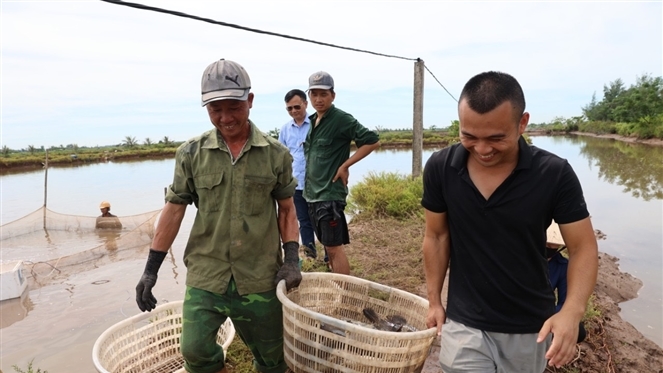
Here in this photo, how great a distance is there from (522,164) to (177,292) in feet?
16.5

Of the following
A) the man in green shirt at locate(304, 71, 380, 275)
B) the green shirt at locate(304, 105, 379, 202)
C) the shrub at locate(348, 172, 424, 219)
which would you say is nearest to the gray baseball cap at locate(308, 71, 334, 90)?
the man in green shirt at locate(304, 71, 380, 275)

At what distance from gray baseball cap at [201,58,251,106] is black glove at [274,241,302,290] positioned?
2.59 feet

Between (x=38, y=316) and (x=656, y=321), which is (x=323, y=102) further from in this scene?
(x=38, y=316)

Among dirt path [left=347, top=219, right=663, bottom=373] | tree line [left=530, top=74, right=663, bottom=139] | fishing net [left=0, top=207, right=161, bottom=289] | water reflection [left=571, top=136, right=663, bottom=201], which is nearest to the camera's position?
dirt path [left=347, top=219, right=663, bottom=373]

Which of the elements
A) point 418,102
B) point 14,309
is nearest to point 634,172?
point 418,102

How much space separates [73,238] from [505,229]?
10455 mm

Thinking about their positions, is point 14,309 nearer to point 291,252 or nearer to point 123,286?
point 123,286

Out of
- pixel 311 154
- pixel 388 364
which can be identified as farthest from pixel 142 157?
pixel 388 364

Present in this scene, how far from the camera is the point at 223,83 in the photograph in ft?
6.44

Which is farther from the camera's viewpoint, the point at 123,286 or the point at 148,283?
the point at 123,286

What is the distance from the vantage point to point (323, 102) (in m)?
3.60

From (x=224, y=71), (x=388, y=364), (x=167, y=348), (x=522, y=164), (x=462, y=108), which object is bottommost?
(x=167, y=348)

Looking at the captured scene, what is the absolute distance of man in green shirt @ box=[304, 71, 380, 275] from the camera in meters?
3.54

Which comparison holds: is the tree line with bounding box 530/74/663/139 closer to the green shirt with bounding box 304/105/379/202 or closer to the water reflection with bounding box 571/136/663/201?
the water reflection with bounding box 571/136/663/201
